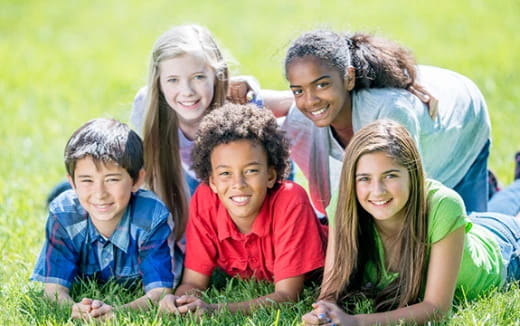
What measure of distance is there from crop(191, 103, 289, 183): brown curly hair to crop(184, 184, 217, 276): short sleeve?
164 mm

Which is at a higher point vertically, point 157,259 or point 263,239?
point 263,239

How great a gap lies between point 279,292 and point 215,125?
0.90 metres

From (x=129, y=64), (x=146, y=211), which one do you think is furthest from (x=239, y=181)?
(x=129, y=64)

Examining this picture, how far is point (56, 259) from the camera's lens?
4.18 m

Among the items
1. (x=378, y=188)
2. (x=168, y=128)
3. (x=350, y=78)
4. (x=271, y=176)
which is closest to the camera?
(x=378, y=188)

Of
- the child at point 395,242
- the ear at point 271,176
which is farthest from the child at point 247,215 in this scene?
the child at point 395,242

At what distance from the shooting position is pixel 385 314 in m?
3.54

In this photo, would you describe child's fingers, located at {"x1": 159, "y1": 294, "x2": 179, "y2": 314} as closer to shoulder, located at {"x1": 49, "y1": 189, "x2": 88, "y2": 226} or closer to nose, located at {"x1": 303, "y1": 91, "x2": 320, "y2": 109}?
shoulder, located at {"x1": 49, "y1": 189, "x2": 88, "y2": 226}

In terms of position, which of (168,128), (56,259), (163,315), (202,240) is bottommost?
(163,315)

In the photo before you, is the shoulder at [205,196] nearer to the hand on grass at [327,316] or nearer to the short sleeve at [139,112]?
the short sleeve at [139,112]

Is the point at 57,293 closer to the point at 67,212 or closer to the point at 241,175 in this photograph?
the point at 67,212

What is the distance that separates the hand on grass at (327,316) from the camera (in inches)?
135

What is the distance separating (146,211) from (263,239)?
0.63m

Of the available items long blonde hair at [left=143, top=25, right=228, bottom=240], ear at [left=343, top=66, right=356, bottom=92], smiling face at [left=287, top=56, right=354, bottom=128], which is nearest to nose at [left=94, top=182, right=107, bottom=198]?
long blonde hair at [left=143, top=25, right=228, bottom=240]
